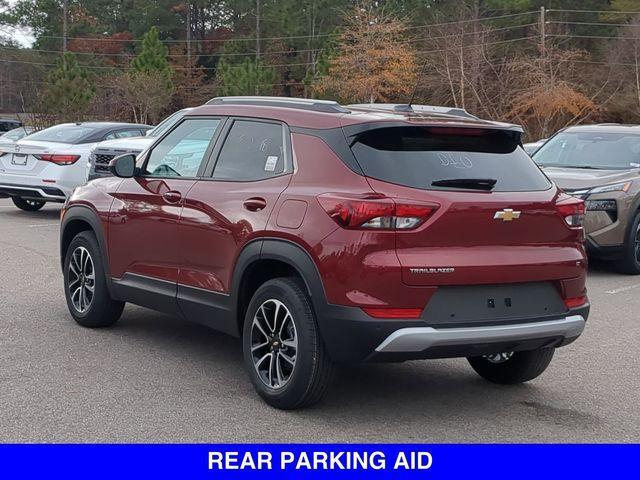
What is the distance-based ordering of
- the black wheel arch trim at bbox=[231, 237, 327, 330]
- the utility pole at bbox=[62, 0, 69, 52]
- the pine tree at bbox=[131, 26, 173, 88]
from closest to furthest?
the black wheel arch trim at bbox=[231, 237, 327, 330] → the pine tree at bbox=[131, 26, 173, 88] → the utility pole at bbox=[62, 0, 69, 52]

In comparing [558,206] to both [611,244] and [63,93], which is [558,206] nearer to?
[611,244]

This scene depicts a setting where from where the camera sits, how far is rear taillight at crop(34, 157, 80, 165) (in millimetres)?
14625

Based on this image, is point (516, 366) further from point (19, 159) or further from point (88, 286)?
point (19, 159)

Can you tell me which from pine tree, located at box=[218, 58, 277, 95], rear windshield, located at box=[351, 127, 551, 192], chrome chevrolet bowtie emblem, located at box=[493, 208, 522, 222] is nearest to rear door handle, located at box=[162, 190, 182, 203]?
rear windshield, located at box=[351, 127, 551, 192]

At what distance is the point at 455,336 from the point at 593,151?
25.9 feet

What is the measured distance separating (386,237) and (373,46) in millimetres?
50783

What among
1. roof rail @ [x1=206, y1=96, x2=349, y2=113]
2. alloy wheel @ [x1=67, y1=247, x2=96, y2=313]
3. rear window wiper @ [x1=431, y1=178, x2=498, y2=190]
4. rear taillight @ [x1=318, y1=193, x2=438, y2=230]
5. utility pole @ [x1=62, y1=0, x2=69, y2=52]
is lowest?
alloy wheel @ [x1=67, y1=247, x2=96, y2=313]

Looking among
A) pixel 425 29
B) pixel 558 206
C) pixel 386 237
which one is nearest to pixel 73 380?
pixel 386 237

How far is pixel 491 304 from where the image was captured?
509 centimetres

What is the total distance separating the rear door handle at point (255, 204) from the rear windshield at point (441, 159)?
66 cm

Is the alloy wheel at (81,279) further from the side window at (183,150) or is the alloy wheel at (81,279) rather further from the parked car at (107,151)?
the parked car at (107,151)

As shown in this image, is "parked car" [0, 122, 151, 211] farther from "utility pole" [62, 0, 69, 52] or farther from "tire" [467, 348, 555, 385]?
"utility pole" [62, 0, 69, 52]

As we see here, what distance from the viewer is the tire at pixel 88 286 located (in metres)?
7.22

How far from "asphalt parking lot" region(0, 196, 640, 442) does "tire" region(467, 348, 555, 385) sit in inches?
2.9
